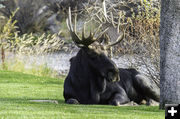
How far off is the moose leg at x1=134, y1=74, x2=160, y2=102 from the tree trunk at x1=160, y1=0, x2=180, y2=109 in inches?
77.0

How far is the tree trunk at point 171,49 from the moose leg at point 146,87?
1955 mm

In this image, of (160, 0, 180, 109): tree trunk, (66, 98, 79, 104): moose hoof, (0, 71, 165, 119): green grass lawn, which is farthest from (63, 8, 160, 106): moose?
(160, 0, 180, 109): tree trunk

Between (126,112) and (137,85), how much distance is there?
96.1 inches

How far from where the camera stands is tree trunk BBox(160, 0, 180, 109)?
29.6ft

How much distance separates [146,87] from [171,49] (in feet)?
7.31

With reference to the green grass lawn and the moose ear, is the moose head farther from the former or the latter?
the green grass lawn

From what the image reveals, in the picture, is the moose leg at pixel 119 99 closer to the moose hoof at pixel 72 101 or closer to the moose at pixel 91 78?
the moose at pixel 91 78

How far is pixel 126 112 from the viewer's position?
29.0 ft

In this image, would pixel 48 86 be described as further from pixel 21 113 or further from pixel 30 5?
pixel 30 5

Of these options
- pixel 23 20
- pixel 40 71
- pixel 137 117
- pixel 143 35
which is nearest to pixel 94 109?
pixel 137 117

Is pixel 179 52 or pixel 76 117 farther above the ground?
pixel 179 52

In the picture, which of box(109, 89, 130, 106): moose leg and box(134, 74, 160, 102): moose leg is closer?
box(109, 89, 130, 106): moose leg

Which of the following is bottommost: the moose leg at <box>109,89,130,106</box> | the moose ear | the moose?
the moose leg at <box>109,89,130,106</box>

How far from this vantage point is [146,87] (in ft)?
36.5
